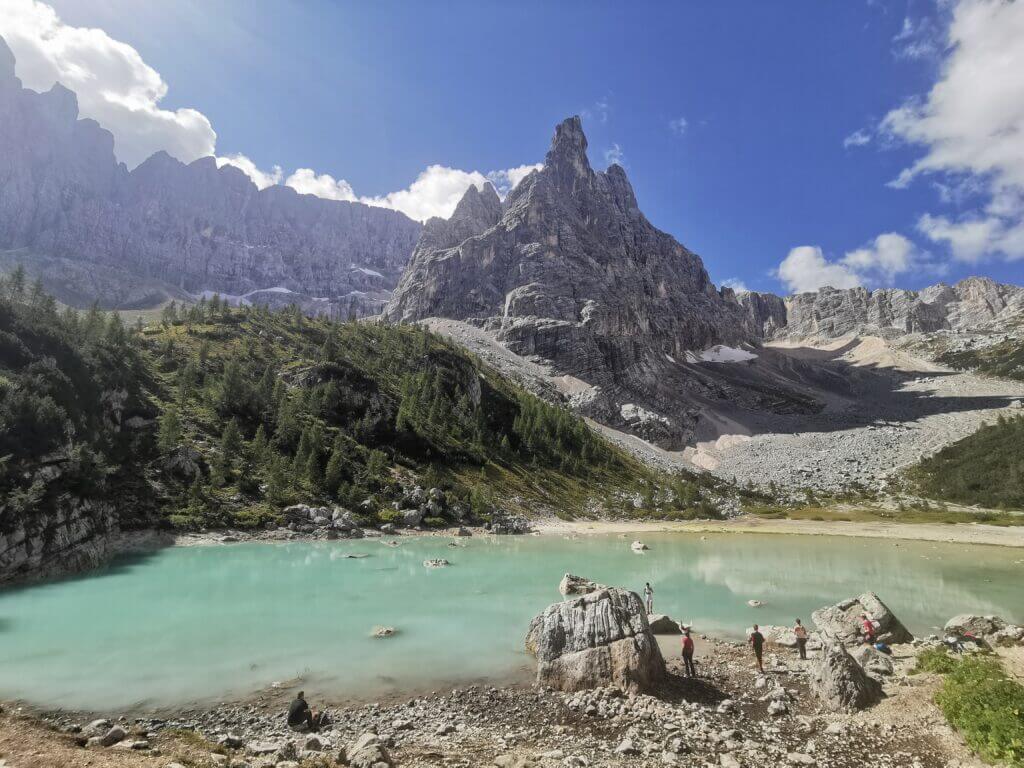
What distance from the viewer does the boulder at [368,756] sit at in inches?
448

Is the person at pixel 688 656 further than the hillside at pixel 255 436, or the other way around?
the hillside at pixel 255 436

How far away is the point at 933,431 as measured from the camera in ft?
482

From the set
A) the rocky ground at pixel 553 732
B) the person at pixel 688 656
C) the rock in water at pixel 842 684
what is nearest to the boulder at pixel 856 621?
the rocky ground at pixel 553 732

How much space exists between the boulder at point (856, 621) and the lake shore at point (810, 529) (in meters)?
45.9

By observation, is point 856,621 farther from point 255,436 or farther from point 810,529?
point 255,436

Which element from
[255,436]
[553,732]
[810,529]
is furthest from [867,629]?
[255,436]

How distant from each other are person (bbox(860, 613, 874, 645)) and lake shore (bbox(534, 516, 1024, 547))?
47.9 meters

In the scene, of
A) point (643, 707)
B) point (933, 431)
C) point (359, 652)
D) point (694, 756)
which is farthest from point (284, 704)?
point (933, 431)

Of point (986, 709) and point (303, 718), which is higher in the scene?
point (986, 709)

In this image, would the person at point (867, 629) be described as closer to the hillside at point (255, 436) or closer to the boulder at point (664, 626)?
the boulder at point (664, 626)

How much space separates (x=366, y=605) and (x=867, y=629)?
2547 cm

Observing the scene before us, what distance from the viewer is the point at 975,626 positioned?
2334 centimetres

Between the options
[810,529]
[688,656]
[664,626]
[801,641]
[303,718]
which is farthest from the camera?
[810,529]

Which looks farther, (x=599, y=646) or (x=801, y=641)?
(x=801, y=641)
